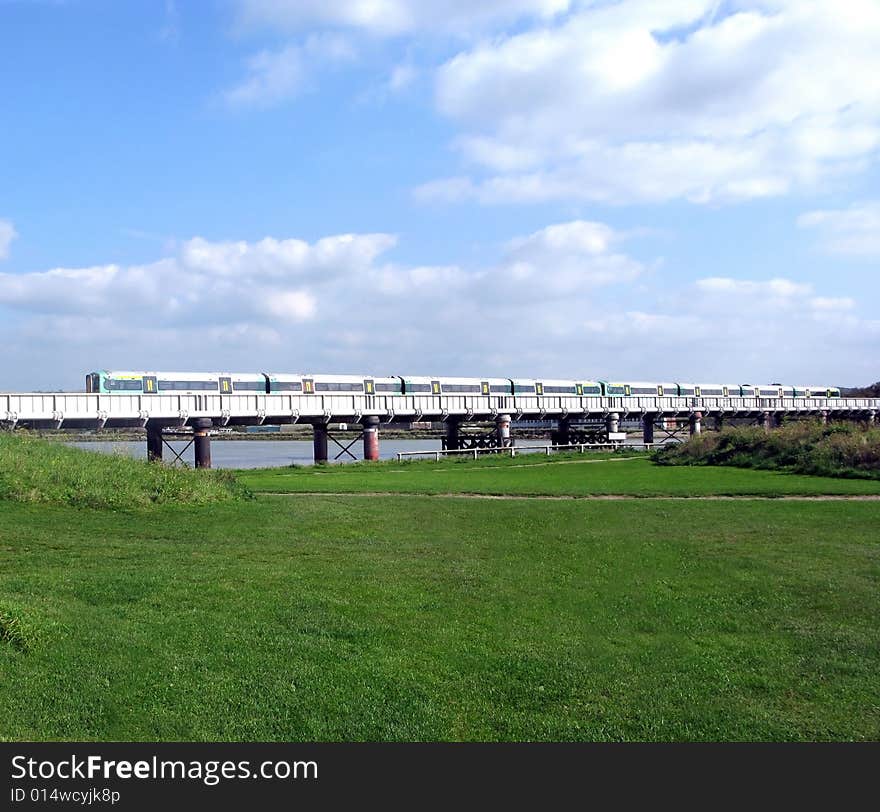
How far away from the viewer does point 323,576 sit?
10.9 m

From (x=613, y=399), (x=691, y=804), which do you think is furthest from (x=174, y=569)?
(x=613, y=399)

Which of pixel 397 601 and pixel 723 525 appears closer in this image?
pixel 397 601

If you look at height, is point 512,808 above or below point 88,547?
below

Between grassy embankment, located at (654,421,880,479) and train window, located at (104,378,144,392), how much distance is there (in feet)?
101

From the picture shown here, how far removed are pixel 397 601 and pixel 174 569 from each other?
3.24 m

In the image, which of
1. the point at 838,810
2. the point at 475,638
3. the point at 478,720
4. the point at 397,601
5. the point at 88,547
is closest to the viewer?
the point at 838,810

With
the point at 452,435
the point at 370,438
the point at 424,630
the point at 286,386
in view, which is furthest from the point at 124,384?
the point at 424,630

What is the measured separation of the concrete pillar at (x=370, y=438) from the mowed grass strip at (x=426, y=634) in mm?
34059

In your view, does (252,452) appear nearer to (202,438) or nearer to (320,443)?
(320,443)

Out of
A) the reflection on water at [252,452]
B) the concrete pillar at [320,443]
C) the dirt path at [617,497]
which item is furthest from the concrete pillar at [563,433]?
the dirt path at [617,497]

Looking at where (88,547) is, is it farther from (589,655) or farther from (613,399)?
(613,399)

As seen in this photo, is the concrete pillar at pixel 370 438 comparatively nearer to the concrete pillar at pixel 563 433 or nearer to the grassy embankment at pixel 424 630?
the concrete pillar at pixel 563 433

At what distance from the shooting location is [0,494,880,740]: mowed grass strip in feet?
21.1

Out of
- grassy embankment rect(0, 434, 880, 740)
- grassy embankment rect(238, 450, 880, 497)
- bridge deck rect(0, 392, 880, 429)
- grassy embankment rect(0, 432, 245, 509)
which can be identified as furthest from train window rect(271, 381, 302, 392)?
grassy embankment rect(0, 434, 880, 740)
